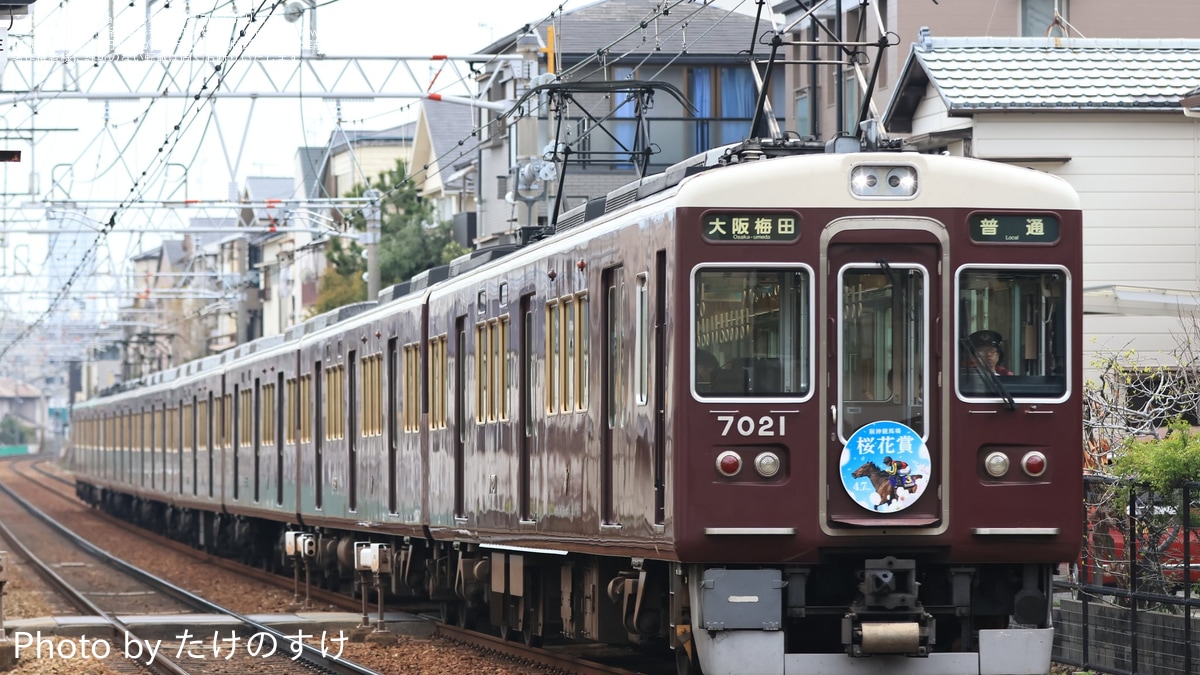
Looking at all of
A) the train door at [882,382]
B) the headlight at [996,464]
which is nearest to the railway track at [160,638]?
the train door at [882,382]

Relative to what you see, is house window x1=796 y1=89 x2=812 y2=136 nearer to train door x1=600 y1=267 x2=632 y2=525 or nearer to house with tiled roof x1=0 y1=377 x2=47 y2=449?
train door x1=600 y1=267 x2=632 y2=525

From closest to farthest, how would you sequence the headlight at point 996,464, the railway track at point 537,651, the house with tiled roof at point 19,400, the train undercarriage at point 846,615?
1. the train undercarriage at point 846,615
2. the headlight at point 996,464
3. the railway track at point 537,651
4. the house with tiled roof at point 19,400

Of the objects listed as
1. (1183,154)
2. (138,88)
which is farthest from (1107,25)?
(138,88)

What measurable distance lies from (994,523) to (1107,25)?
18.2 m

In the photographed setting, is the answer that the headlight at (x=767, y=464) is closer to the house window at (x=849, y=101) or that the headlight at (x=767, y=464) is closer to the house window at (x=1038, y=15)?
the house window at (x=849, y=101)

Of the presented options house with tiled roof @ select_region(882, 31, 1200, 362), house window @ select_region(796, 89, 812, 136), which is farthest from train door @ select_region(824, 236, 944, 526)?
house window @ select_region(796, 89, 812, 136)

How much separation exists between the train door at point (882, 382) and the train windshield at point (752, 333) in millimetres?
142

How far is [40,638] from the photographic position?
624 inches

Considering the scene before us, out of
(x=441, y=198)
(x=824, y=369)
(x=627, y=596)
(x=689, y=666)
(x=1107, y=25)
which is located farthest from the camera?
(x=441, y=198)

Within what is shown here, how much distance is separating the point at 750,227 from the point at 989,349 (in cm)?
121

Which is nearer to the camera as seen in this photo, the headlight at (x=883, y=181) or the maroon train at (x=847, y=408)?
the maroon train at (x=847, y=408)

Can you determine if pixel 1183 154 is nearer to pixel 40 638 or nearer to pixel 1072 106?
pixel 1072 106

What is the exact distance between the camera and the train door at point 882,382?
924cm

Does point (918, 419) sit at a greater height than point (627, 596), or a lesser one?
greater
